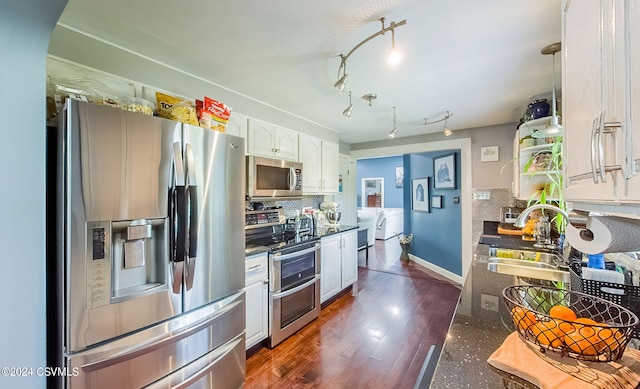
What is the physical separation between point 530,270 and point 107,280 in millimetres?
2487

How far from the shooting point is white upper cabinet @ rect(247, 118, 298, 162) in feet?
8.29

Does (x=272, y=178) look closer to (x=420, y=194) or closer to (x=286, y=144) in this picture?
(x=286, y=144)

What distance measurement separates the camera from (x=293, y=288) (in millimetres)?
2406

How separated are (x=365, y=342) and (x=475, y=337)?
1697mm

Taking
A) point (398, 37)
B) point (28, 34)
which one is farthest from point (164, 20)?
point (398, 37)

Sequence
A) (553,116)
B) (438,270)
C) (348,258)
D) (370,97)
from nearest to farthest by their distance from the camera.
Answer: (553,116) → (370,97) → (348,258) → (438,270)

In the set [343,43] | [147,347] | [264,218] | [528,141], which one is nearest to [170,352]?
[147,347]

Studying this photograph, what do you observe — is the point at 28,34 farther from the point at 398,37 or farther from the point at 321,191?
the point at 321,191

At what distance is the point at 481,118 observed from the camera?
3189mm

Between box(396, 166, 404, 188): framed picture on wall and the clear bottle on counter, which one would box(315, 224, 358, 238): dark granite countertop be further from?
box(396, 166, 404, 188): framed picture on wall

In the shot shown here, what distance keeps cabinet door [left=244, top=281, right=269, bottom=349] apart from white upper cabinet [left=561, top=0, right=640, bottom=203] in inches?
77.9

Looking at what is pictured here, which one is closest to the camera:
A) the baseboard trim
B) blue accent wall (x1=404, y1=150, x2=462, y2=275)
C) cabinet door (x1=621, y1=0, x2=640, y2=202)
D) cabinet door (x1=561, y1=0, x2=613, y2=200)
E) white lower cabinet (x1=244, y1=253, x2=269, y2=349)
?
cabinet door (x1=621, y1=0, x2=640, y2=202)

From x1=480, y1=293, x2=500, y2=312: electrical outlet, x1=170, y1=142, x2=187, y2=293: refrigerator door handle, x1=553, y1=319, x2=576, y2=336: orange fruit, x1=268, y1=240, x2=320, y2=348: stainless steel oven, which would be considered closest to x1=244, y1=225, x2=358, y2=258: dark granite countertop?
x1=268, y1=240, x2=320, y2=348: stainless steel oven

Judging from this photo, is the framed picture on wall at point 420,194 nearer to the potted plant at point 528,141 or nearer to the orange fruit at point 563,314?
the potted plant at point 528,141
